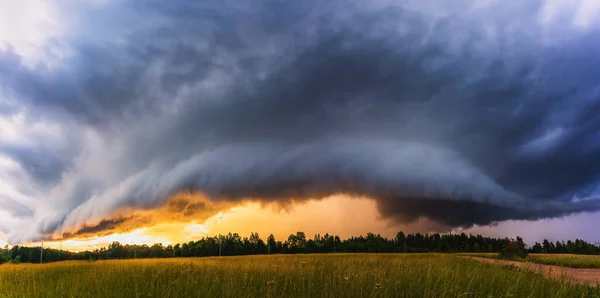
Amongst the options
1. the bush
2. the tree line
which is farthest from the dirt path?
the tree line

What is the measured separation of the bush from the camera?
4466 centimetres

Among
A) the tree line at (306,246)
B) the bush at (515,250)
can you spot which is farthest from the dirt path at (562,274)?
the tree line at (306,246)

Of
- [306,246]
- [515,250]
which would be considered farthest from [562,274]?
[306,246]

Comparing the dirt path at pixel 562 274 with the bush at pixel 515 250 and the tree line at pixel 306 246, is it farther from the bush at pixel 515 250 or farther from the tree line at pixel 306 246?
the tree line at pixel 306 246

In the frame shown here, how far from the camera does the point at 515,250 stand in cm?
4522

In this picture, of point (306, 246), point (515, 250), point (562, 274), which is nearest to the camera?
point (562, 274)

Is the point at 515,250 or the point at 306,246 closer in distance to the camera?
the point at 515,250

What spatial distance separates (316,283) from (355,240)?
135594 millimetres

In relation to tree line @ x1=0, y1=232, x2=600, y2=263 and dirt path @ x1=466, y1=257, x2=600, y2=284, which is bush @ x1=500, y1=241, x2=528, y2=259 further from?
tree line @ x1=0, y1=232, x2=600, y2=263

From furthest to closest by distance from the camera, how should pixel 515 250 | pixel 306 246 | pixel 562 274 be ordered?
pixel 306 246
pixel 515 250
pixel 562 274

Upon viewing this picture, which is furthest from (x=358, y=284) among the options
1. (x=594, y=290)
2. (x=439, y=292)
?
(x=594, y=290)

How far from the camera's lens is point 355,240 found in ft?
458

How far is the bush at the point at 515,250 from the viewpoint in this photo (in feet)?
147

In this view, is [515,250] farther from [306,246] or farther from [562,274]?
[306,246]
